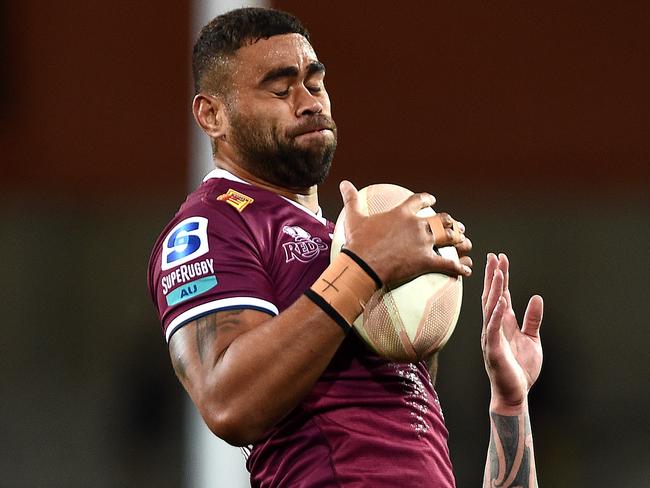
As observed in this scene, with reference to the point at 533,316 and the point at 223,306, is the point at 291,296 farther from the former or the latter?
the point at 533,316

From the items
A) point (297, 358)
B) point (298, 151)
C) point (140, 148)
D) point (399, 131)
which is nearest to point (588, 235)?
point (399, 131)

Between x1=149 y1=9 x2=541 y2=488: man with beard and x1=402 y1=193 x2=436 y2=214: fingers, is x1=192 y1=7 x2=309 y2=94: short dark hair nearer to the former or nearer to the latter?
x1=149 y1=9 x2=541 y2=488: man with beard

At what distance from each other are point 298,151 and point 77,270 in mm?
5203

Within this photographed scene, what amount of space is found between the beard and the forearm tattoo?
0.76m

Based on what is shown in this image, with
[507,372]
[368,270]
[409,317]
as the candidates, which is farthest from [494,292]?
[368,270]

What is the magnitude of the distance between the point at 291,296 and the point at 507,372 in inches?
25.6

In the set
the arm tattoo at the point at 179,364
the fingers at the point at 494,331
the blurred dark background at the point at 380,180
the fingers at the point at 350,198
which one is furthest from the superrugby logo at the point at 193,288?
the blurred dark background at the point at 380,180

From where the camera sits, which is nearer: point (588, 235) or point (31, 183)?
point (588, 235)

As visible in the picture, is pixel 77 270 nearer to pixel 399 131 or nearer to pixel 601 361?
pixel 399 131

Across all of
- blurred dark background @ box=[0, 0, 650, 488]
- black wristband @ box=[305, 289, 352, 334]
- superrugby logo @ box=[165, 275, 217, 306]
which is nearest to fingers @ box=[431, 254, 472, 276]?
black wristband @ box=[305, 289, 352, 334]

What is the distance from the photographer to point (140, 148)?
820 cm

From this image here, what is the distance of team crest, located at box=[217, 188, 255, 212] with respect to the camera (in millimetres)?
2459

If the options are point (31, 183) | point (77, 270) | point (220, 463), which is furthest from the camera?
point (31, 183)

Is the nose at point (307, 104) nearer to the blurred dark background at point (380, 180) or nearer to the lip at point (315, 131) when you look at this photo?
the lip at point (315, 131)
